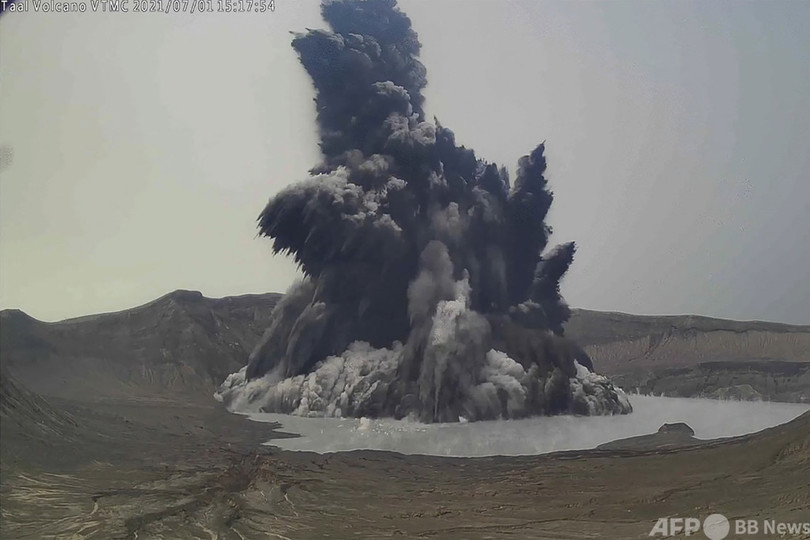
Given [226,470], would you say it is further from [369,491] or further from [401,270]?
[401,270]

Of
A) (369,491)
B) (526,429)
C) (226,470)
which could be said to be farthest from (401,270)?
(226,470)

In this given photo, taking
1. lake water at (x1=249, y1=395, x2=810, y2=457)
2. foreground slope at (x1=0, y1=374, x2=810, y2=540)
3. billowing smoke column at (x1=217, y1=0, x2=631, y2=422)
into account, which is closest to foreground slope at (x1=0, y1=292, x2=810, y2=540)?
foreground slope at (x1=0, y1=374, x2=810, y2=540)

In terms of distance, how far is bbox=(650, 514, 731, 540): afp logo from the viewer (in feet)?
22.9

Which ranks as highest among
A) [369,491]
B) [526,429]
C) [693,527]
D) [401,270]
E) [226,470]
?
[401,270]

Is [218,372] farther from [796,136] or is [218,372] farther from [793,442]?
[796,136]

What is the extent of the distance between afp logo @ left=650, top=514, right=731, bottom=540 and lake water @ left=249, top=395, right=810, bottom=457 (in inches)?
39.4

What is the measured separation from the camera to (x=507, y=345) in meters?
7.99

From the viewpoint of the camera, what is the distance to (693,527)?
706 centimetres

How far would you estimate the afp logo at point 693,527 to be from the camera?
22.9 ft

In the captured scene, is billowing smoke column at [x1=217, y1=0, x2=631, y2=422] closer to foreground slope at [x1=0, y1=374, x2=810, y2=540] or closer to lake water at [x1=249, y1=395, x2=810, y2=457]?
lake water at [x1=249, y1=395, x2=810, y2=457]

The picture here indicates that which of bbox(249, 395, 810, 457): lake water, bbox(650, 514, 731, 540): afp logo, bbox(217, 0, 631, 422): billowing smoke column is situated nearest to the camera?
bbox(650, 514, 731, 540): afp logo

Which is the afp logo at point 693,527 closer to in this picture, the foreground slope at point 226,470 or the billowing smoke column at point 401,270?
the foreground slope at point 226,470

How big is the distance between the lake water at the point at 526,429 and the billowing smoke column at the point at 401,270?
14cm

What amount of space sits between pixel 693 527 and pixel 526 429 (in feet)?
6.09
